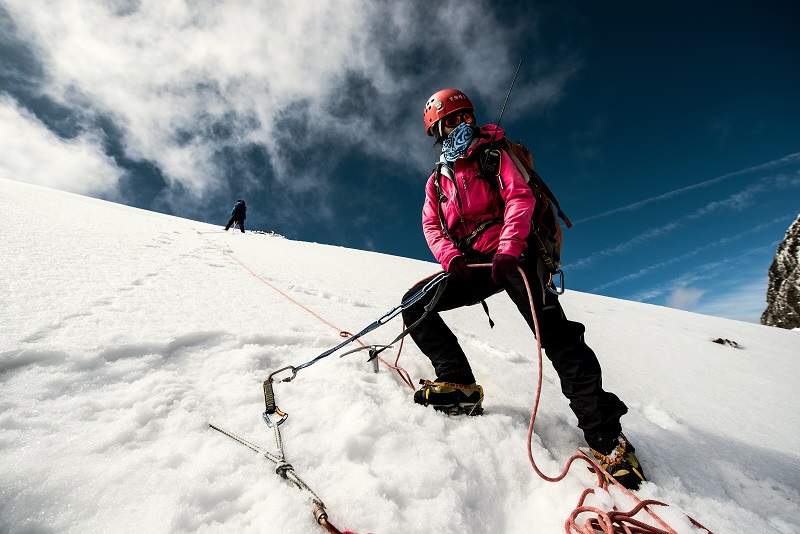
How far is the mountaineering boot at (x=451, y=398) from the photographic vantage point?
1.88 metres

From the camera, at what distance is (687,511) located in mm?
1384

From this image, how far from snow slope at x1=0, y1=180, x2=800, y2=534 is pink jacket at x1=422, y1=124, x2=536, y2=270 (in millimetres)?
989

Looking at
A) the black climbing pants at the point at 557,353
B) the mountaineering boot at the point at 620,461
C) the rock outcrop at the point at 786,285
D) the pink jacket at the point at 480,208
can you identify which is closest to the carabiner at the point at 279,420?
the black climbing pants at the point at 557,353

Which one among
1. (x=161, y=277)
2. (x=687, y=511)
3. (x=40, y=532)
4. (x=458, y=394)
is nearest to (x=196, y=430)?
(x=40, y=532)

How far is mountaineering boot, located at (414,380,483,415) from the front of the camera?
73.8 inches

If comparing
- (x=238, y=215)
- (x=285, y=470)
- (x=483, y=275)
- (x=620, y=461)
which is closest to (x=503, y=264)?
(x=483, y=275)

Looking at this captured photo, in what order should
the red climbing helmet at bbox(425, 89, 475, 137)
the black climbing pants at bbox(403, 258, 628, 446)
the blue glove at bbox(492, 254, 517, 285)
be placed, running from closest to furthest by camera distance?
the black climbing pants at bbox(403, 258, 628, 446) → the blue glove at bbox(492, 254, 517, 285) → the red climbing helmet at bbox(425, 89, 475, 137)

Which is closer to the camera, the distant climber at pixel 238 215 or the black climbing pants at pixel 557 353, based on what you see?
the black climbing pants at pixel 557 353

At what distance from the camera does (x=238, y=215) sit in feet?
46.5

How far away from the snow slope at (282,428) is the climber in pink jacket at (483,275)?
0.19m

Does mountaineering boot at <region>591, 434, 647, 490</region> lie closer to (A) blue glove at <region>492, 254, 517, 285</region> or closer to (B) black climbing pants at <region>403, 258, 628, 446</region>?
(B) black climbing pants at <region>403, 258, 628, 446</region>

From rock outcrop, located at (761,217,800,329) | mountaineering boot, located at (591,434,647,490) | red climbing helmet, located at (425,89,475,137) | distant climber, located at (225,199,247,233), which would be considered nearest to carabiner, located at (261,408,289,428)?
mountaineering boot, located at (591,434,647,490)

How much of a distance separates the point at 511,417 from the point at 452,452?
0.54 metres

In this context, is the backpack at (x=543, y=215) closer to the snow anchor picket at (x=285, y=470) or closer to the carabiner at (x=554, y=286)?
the carabiner at (x=554, y=286)
